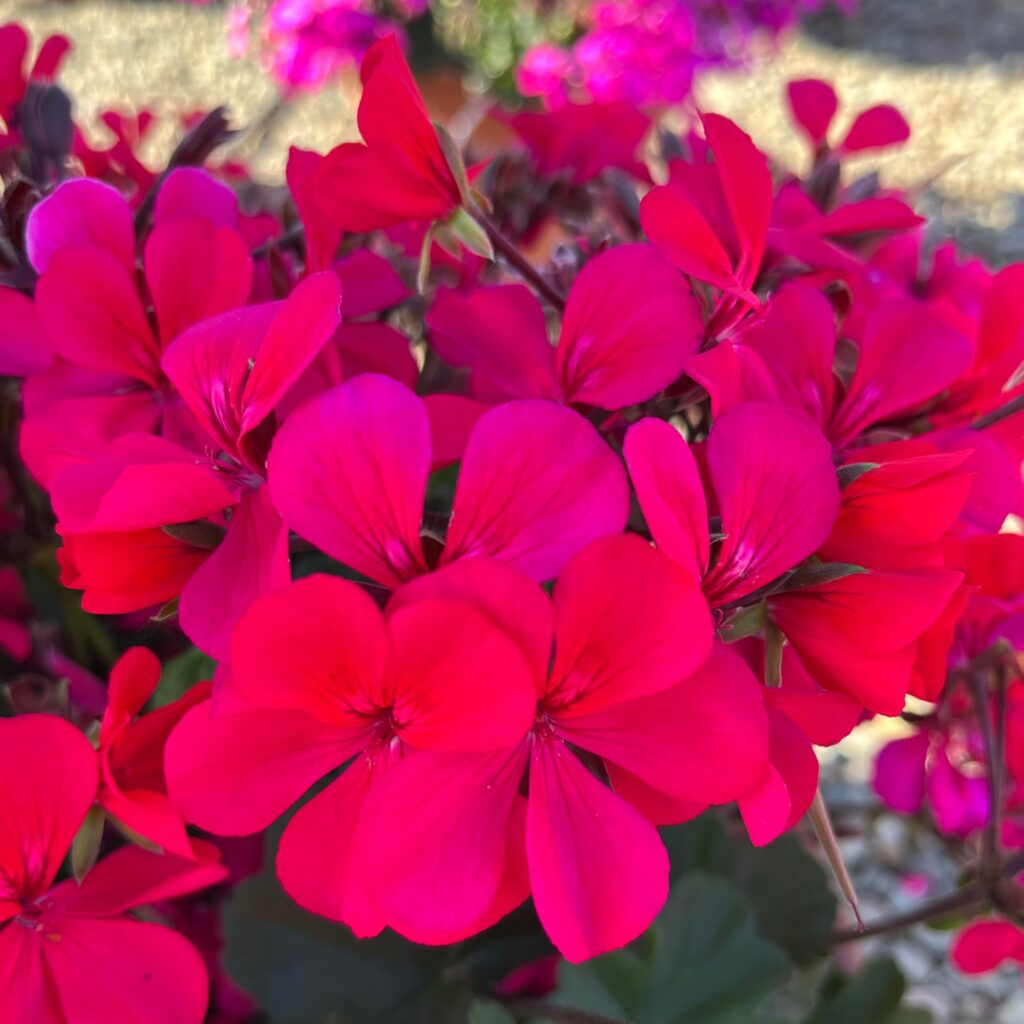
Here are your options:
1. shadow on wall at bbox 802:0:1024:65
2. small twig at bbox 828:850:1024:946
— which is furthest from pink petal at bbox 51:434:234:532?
shadow on wall at bbox 802:0:1024:65

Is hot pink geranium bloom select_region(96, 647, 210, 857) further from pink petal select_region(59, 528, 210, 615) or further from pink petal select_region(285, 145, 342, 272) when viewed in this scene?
pink petal select_region(285, 145, 342, 272)

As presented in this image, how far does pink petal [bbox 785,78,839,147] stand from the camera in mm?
522

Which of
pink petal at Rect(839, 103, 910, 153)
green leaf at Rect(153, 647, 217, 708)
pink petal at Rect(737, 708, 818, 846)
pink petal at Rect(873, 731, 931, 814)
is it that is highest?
pink petal at Rect(839, 103, 910, 153)

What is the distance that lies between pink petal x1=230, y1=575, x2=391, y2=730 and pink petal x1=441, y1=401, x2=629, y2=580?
39 millimetres

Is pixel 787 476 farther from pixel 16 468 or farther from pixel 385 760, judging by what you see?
pixel 16 468

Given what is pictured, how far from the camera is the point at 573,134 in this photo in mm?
520

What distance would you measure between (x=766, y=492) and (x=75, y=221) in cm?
22

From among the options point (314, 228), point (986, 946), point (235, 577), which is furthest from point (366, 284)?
point (986, 946)

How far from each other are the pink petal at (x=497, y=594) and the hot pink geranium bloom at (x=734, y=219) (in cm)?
10

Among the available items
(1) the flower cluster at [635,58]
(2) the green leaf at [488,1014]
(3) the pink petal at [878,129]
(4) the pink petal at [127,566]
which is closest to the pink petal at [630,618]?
(4) the pink petal at [127,566]

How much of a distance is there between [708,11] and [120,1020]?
1.69 metres

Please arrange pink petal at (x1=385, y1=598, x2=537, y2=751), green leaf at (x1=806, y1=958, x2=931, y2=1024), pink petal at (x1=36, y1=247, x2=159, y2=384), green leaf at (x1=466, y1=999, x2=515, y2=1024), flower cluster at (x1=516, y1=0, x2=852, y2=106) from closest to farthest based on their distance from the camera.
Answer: pink petal at (x1=385, y1=598, x2=537, y2=751), pink petal at (x1=36, y1=247, x2=159, y2=384), green leaf at (x1=466, y1=999, x2=515, y2=1024), green leaf at (x1=806, y1=958, x2=931, y2=1024), flower cluster at (x1=516, y1=0, x2=852, y2=106)

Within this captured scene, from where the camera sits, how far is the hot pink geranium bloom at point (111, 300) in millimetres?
330

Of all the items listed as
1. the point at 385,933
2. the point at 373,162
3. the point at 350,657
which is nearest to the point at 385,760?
the point at 350,657
